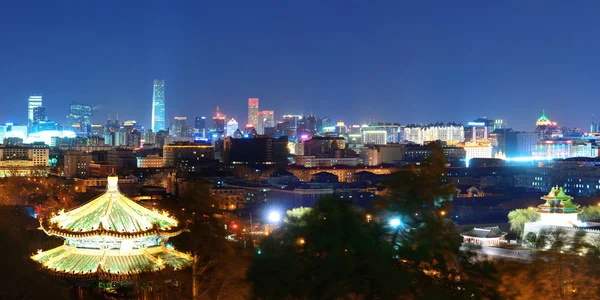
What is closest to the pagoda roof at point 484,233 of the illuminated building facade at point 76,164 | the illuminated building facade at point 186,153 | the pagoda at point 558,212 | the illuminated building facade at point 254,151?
the pagoda at point 558,212

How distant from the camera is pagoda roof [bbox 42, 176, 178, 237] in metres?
12.1

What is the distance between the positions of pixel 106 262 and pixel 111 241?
302 mm

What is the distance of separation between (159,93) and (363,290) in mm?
138876

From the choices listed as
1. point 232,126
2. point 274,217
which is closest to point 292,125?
point 232,126

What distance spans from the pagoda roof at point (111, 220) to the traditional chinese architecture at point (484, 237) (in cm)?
1241

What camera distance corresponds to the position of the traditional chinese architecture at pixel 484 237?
23500 millimetres

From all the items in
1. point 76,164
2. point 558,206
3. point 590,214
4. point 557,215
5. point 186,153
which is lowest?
point 590,214

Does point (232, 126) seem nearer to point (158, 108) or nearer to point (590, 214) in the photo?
point (158, 108)

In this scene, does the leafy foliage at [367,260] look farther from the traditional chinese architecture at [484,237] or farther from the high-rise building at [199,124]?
the high-rise building at [199,124]

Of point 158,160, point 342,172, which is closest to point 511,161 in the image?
point 342,172

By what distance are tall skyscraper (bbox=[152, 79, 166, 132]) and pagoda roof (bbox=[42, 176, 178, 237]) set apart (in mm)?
134538

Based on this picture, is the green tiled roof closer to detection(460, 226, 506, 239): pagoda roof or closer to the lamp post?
the lamp post

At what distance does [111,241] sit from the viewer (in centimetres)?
1206

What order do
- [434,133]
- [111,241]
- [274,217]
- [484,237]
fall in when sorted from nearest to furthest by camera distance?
[111,241], [484,237], [274,217], [434,133]
